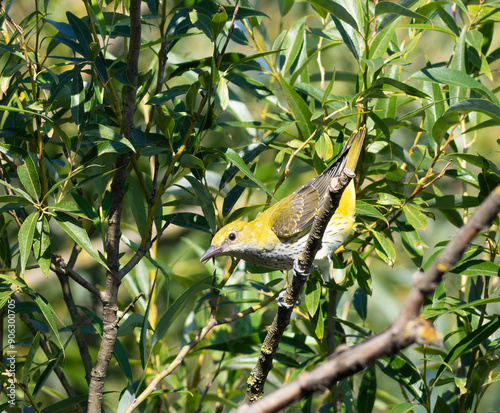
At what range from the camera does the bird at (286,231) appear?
2.46 meters

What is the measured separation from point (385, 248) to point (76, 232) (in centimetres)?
114

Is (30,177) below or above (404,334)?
above

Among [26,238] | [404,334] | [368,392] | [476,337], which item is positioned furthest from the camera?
[368,392]

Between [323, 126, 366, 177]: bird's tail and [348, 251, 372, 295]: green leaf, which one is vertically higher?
[323, 126, 366, 177]: bird's tail

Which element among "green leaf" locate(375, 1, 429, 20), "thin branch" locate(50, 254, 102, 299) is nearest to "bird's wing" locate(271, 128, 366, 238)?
"green leaf" locate(375, 1, 429, 20)

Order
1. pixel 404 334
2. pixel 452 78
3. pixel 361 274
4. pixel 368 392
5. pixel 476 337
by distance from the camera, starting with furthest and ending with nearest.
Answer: pixel 368 392 → pixel 361 274 → pixel 476 337 → pixel 452 78 → pixel 404 334

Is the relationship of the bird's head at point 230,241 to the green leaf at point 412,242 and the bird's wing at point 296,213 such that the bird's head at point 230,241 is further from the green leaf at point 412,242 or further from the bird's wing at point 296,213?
the green leaf at point 412,242

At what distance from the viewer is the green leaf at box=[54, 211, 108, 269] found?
1752mm

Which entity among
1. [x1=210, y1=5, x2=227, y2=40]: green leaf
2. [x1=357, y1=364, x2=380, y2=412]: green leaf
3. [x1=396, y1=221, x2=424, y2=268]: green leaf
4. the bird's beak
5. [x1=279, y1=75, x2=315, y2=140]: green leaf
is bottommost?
[x1=357, y1=364, x2=380, y2=412]: green leaf

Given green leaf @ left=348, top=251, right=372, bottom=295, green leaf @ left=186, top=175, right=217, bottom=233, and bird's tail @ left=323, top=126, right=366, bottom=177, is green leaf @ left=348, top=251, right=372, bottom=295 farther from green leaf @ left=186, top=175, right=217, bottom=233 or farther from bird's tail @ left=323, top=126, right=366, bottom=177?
green leaf @ left=186, top=175, right=217, bottom=233

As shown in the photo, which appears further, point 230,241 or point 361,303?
point 361,303

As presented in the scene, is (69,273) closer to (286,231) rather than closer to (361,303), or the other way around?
(286,231)

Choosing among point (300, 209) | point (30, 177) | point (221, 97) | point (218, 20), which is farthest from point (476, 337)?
point (30, 177)

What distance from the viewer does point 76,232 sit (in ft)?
5.87
